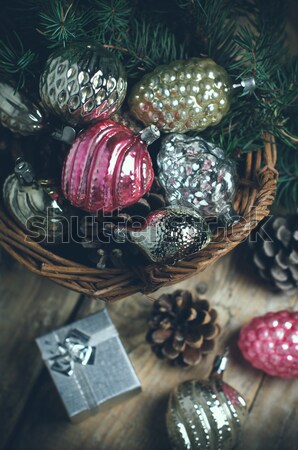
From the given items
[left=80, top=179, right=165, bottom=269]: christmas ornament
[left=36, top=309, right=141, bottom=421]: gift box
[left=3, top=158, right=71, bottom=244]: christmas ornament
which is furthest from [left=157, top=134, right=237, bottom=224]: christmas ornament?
[left=36, top=309, right=141, bottom=421]: gift box

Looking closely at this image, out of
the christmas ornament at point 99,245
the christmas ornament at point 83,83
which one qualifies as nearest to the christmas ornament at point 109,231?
the christmas ornament at point 99,245

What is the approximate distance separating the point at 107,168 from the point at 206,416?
0.41m

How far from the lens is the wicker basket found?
75cm

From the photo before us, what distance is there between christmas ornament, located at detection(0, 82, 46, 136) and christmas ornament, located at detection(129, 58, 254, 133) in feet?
0.43

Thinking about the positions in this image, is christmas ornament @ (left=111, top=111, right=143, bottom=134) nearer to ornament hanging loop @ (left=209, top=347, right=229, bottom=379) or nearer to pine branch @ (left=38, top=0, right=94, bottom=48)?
pine branch @ (left=38, top=0, right=94, bottom=48)

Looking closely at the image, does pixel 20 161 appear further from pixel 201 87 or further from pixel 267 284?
pixel 267 284

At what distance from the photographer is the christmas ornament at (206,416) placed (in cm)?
85

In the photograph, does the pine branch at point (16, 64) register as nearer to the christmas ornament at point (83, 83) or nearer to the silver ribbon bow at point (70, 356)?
the christmas ornament at point (83, 83)

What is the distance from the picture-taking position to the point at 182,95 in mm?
754

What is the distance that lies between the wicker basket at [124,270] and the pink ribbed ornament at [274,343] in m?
0.18

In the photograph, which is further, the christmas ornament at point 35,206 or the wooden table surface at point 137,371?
the wooden table surface at point 137,371

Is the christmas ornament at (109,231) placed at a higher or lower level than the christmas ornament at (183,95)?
lower

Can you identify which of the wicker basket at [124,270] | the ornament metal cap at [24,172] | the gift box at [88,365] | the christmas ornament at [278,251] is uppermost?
the ornament metal cap at [24,172]

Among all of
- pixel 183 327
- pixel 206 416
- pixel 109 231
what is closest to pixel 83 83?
pixel 109 231
